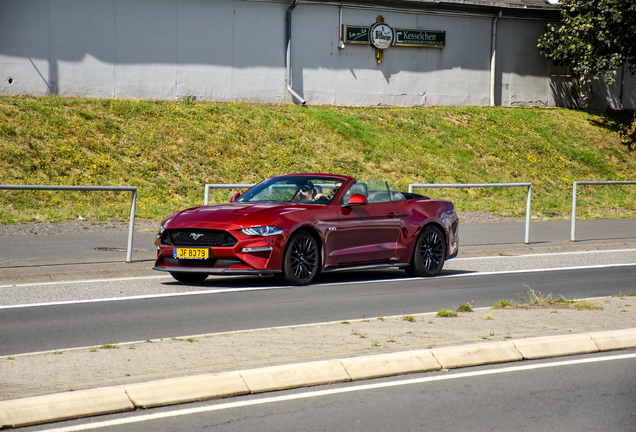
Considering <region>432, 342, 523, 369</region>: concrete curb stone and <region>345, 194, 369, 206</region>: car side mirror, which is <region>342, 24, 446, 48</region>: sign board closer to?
<region>345, 194, 369, 206</region>: car side mirror

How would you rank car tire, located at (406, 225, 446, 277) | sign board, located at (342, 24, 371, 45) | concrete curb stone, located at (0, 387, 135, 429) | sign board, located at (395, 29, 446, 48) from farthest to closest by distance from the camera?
sign board, located at (395, 29, 446, 48) < sign board, located at (342, 24, 371, 45) < car tire, located at (406, 225, 446, 277) < concrete curb stone, located at (0, 387, 135, 429)

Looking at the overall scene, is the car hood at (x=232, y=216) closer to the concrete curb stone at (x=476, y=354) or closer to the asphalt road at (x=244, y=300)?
the asphalt road at (x=244, y=300)

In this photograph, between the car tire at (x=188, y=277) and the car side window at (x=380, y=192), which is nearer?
the car tire at (x=188, y=277)

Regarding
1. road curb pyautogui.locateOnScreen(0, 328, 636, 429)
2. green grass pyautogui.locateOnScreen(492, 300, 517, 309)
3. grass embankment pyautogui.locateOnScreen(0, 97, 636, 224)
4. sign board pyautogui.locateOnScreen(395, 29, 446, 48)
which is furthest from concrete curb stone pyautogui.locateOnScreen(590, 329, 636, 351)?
sign board pyautogui.locateOnScreen(395, 29, 446, 48)

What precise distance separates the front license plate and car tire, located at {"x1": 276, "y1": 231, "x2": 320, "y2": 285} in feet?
3.14

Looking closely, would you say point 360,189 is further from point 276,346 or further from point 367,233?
point 276,346

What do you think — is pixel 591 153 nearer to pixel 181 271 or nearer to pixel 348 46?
pixel 348 46

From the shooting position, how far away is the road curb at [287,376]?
16.5ft

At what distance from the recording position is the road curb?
198 inches

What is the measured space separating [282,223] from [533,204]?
62.6 ft

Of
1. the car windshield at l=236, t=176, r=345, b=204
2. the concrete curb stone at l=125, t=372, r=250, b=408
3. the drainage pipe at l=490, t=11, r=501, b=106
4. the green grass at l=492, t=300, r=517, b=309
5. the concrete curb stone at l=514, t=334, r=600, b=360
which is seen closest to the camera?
the concrete curb stone at l=125, t=372, r=250, b=408

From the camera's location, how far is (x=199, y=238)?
1090cm

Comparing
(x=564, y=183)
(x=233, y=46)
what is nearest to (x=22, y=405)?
(x=233, y=46)

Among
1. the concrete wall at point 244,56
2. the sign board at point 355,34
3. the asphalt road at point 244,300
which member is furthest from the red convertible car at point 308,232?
the sign board at point 355,34
